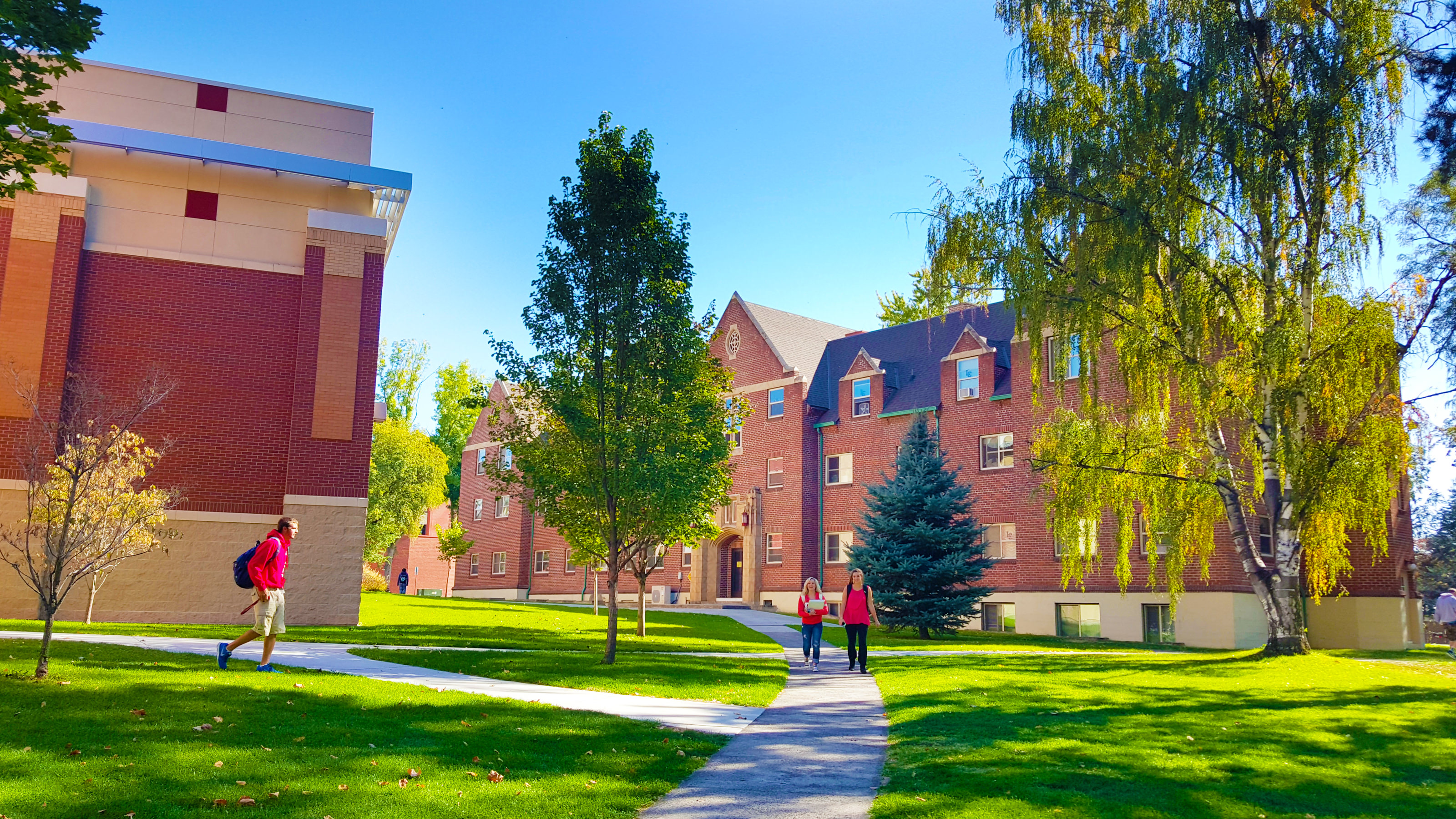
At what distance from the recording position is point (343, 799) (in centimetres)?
653

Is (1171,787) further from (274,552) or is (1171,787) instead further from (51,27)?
(51,27)

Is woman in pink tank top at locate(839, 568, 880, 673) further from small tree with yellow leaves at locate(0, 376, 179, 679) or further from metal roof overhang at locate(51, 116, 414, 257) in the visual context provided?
metal roof overhang at locate(51, 116, 414, 257)

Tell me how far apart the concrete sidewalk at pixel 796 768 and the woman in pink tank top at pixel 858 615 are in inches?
132

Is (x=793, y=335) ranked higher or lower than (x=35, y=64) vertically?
higher

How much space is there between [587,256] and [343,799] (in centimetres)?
1140

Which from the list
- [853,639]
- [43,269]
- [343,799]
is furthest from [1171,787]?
[43,269]

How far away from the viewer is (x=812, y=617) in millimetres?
17234

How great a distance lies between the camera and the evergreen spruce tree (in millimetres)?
27562

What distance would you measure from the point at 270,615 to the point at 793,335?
3361cm

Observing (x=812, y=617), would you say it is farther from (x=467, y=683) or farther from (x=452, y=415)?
(x=452, y=415)

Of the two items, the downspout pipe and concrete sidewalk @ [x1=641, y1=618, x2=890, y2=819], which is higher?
the downspout pipe

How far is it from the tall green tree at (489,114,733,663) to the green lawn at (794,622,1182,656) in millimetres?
7650

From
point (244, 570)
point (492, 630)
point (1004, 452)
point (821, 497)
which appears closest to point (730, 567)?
point (821, 497)

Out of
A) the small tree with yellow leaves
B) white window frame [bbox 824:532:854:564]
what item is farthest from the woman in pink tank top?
white window frame [bbox 824:532:854:564]
